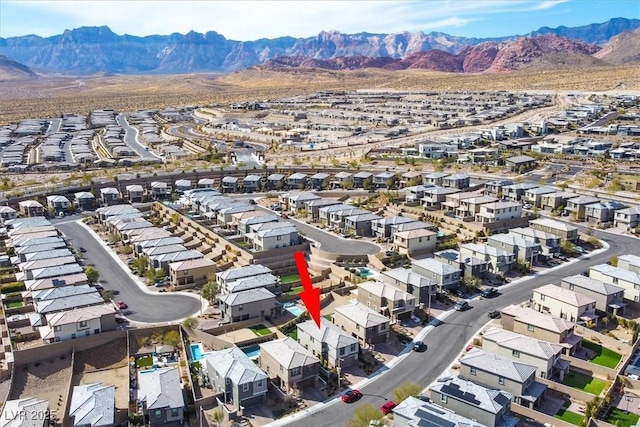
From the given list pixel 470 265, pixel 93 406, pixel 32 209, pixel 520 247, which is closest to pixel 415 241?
pixel 470 265

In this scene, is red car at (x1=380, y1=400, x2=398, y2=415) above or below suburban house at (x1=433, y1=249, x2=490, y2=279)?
below

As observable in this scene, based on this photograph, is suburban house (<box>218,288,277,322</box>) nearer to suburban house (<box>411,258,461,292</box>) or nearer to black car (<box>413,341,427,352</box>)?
black car (<box>413,341,427,352</box>)

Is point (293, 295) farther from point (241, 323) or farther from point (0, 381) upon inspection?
point (0, 381)

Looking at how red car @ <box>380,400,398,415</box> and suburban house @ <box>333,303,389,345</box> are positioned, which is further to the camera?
suburban house @ <box>333,303,389,345</box>

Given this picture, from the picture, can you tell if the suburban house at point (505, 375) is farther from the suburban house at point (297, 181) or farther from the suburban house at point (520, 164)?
the suburban house at point (520, 164)

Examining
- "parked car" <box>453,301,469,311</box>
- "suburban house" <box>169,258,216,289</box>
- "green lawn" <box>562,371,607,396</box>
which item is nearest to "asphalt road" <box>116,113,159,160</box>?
"suburban house" <box>169,258,216,289</box>

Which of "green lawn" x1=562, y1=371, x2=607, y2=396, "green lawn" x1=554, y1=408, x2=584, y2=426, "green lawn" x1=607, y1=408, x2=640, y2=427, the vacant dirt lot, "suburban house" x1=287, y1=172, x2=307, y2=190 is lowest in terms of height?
the vacant dirt lot

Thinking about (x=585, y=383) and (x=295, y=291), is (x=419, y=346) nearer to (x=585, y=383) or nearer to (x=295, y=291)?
(x=585, y=383)

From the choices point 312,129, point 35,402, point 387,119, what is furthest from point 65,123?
point 35,402
